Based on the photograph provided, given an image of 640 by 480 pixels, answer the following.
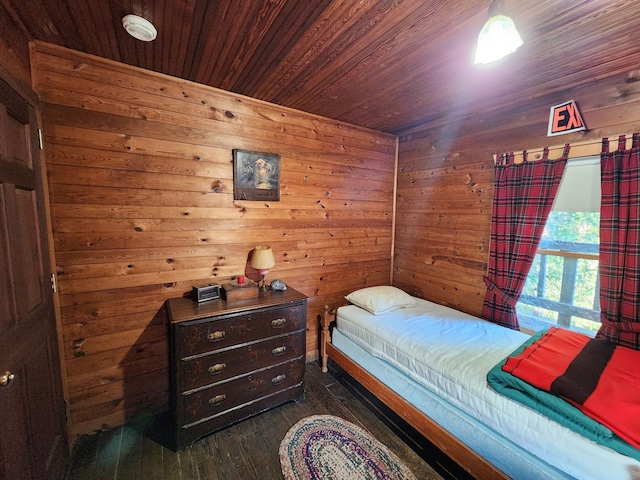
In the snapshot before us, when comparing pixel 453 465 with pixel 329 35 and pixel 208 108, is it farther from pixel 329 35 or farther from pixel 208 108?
pixel 208 108

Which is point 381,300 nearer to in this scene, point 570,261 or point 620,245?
point 570,261

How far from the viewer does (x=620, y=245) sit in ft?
5.70

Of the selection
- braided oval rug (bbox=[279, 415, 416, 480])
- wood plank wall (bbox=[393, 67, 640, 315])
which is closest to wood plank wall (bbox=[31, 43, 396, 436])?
braided oval rug (bbox=[279, 415, 416, 480])

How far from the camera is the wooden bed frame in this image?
4.66 ft

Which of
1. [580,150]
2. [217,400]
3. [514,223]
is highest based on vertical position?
[580,150]

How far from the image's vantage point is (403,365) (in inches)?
75.0

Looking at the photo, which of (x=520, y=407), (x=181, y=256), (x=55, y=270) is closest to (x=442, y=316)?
(x=520, y=407)

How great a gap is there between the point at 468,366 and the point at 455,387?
6.1 inches

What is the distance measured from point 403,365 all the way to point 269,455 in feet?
3.48

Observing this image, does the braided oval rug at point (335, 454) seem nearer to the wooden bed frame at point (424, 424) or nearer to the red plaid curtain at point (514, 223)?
the wooden bed frame at point (424, 424)

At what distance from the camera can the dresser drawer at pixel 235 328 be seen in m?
1.66

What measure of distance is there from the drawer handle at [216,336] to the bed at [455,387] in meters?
1.06

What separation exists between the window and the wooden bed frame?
4.29 feet

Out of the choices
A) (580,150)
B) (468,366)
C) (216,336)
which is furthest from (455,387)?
(580,150)
